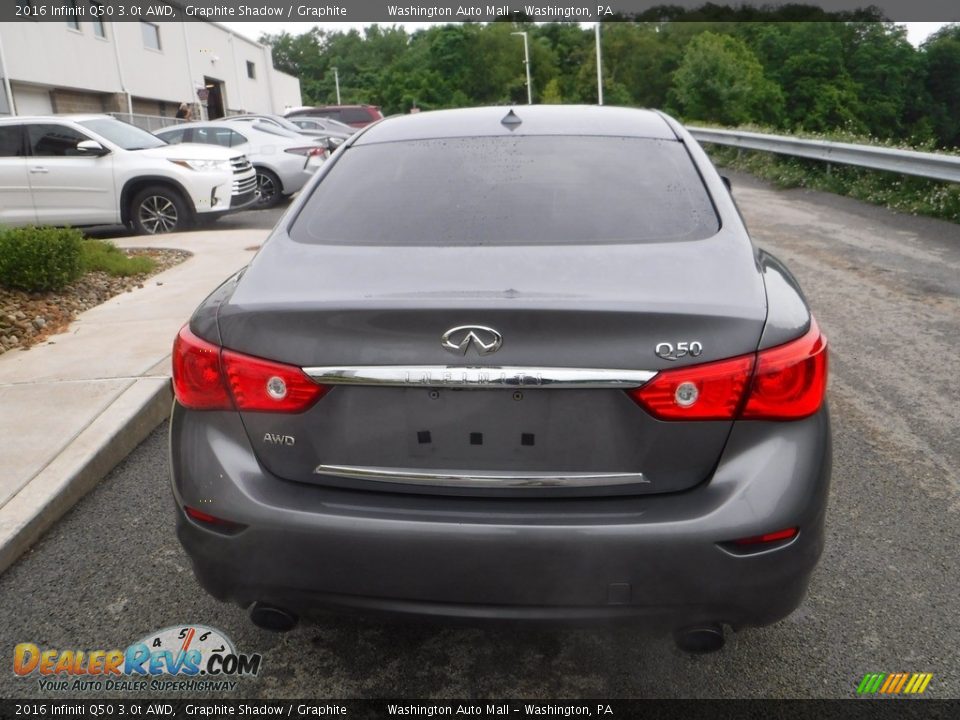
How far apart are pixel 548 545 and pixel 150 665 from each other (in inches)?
58.1

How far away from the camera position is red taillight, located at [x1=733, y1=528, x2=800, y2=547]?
7.09ft

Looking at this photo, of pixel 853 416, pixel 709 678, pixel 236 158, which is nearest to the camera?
pixel 709 678

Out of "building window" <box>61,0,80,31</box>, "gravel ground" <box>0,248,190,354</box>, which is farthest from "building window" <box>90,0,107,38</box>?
"gravel ground" <box>0,248,190,354</box>

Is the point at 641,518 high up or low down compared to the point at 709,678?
up

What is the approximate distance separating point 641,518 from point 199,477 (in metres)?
1.17

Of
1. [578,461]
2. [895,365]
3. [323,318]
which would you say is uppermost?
[323,318]

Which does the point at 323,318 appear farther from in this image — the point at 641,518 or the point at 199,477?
→ the point at 641,518

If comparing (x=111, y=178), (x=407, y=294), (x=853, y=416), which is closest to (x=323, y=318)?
(x=407, y=294)

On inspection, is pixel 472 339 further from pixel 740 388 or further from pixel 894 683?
pixel 894 683

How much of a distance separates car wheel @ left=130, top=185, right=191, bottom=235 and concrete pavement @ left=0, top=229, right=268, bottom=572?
16.1 ft

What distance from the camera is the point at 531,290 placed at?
224cm

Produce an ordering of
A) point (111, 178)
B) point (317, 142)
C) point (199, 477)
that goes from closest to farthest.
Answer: point (199, 477) < point (111, 178) < point (317, 142)

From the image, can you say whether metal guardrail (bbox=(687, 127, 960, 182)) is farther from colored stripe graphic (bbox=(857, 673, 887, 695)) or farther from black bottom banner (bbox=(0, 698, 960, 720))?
black bottom banner (bbox=(0, 698, 960, 720))

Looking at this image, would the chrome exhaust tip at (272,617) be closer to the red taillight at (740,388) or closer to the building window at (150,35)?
the red taillight at (740,388)
